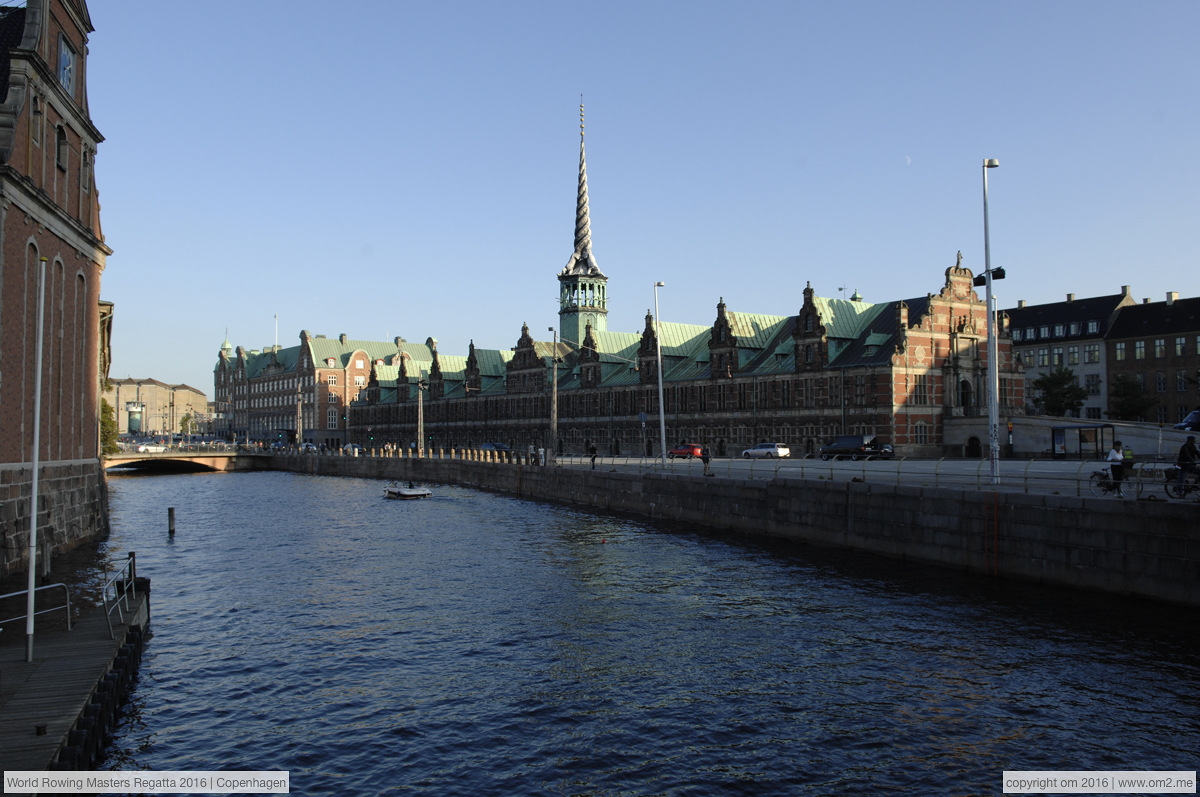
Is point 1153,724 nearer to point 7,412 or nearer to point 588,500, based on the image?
point 7,412

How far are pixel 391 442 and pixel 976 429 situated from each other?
111152 mm

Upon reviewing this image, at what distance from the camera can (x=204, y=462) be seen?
126 meters

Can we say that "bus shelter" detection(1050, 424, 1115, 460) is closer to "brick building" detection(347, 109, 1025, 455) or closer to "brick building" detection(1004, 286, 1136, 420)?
"brick building" detection(347, 109, 1025, 455)

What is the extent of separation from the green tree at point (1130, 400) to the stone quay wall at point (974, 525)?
6917cm

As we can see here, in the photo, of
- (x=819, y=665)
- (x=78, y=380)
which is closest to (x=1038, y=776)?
(x=819, y=665)

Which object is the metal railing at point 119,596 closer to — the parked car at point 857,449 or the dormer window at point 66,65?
the dormer window at point 66,65

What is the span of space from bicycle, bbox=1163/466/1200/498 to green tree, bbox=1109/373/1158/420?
8076cm

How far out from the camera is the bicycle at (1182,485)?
26500mm

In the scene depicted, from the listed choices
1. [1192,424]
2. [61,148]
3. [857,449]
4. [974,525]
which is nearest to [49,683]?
[61,148]

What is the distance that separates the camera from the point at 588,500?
2596 inches

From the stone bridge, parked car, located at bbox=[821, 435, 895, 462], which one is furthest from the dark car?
the stone bridge

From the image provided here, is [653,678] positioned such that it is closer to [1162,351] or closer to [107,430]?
[107,430]

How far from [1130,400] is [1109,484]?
8169 cm

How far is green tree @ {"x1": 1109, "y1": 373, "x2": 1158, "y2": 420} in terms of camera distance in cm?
9875
